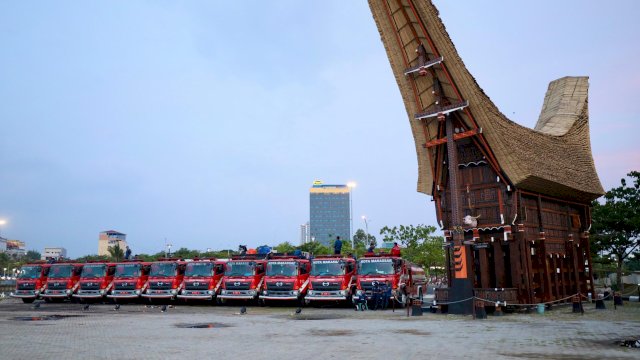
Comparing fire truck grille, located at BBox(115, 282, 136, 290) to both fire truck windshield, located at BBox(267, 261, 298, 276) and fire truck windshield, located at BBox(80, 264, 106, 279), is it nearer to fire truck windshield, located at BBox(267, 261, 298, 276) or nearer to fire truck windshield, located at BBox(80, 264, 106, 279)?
fire truck windshield, located at BBox(80, 264, 106, 279)

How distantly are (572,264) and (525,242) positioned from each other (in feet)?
24.4

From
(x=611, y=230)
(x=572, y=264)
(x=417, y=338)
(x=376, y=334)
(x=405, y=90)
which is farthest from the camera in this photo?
(x=611, y=230)

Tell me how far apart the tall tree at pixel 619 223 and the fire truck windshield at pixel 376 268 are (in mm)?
18244

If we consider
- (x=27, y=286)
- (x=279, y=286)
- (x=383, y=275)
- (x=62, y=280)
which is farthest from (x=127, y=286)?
(x=383, y=275)

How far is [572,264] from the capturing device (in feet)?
91.4

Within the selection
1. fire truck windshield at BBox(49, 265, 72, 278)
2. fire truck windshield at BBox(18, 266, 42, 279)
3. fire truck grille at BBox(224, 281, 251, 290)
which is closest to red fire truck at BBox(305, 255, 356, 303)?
fire truck grille at BBox(224, 281, 251, 290)

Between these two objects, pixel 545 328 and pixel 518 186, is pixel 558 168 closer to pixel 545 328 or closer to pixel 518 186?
pixel 518 186

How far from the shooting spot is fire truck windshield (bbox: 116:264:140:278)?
28641mm

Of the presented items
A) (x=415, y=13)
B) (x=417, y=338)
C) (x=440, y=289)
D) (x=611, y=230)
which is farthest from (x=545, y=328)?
(x=611, y=230)

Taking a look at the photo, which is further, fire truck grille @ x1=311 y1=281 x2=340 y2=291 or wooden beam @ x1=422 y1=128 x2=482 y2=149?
fire truck grille @ x1=311 y1=281 x2=340 y2=291

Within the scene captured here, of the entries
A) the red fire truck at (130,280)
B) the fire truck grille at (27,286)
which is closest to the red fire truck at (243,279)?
the red fire truck at (130,280)

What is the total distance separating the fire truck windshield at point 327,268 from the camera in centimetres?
2477

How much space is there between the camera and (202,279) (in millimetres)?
26891

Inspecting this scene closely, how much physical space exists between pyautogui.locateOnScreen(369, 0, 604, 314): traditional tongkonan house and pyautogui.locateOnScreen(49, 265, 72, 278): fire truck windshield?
71.0 ft
